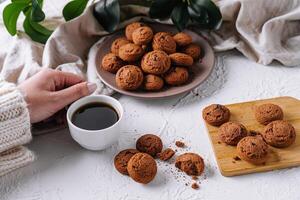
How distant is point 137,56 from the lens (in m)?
0.94

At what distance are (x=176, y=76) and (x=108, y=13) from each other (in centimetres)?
24

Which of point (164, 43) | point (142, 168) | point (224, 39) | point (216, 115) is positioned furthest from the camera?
point (224, 39)

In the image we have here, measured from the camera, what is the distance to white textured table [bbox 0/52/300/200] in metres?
0.75

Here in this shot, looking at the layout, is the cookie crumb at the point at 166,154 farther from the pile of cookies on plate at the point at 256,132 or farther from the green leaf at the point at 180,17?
the green leaf at the point at 180,17

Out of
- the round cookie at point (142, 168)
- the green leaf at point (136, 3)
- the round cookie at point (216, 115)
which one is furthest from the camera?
the green leaf at point (136, 3)

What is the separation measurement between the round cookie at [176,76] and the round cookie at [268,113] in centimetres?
16

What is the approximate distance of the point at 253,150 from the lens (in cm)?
76

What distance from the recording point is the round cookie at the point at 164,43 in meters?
0.95

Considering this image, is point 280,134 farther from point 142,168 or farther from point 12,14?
point 12,14

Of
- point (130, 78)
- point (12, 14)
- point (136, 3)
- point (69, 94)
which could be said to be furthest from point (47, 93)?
point (136, 3)

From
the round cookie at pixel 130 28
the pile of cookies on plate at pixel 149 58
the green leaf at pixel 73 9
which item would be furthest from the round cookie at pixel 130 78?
the green leaf at pixel 73 9

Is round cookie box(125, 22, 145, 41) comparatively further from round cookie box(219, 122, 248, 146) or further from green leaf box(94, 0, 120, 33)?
round cookie box(219, 122, 248, 146)

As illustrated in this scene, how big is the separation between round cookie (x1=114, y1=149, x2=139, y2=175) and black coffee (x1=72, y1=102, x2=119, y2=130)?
56 mm

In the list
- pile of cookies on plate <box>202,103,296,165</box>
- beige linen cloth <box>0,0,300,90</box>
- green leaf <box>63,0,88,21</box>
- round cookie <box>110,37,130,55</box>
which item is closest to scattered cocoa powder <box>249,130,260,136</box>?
pile of cookies on plate <box>202,103,296,165</box>
